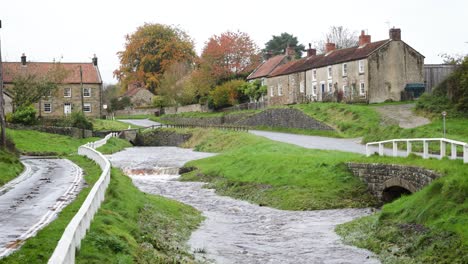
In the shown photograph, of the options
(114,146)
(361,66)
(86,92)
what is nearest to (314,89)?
(361,66)

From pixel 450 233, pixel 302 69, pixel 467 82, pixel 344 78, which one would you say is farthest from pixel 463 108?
pixel 450 233

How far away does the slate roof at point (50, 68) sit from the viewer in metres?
94.8

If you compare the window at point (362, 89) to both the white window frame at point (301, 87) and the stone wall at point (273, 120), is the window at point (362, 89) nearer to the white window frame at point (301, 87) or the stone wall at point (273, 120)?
the stone wall at point (273, 120)

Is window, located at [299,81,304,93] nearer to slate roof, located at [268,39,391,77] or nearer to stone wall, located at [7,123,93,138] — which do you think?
slate roof, located at [268,39,391,77]

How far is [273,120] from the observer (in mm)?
72500

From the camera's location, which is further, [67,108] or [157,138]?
[67,108]

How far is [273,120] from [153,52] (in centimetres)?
5699

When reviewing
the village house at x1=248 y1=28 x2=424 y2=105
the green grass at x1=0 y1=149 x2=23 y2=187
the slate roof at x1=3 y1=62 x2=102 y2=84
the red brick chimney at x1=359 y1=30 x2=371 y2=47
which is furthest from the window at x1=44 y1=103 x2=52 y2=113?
the green grass at x1=0 y1=149 x2=23 y2=187

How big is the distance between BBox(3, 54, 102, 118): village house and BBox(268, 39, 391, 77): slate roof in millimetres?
30585

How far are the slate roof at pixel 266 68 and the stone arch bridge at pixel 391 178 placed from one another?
59207mm

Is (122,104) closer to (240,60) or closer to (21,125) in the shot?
(240,60)

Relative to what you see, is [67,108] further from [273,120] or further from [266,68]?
[273,120]

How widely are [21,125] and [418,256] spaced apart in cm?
6341

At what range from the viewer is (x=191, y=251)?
18.8 meters
